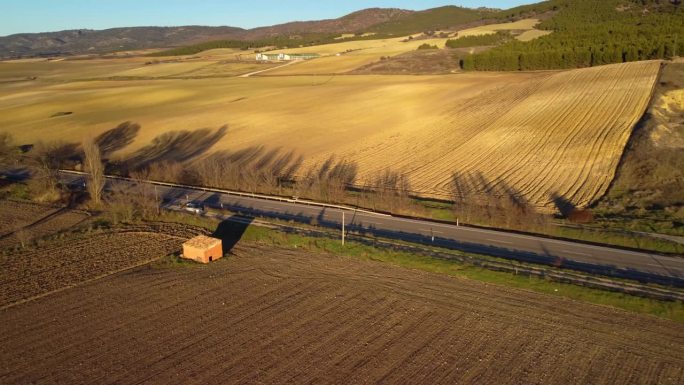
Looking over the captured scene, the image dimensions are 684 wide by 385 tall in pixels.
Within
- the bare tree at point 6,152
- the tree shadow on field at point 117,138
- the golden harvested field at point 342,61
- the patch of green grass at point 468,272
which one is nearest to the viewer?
the patch of green grass at point 468,272

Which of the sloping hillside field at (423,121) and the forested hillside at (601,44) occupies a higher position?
the forested hillside at (601,44)

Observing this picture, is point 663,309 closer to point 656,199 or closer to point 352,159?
point 656,199

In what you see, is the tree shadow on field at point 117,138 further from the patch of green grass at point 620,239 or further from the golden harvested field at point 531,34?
the golden harvested field at point 531,34

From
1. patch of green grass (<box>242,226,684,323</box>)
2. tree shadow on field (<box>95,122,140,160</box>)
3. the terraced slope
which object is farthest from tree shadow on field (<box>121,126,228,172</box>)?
patch of green grass (<box>242,226,684,323</box>)

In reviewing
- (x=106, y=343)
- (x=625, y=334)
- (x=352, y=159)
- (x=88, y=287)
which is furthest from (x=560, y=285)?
(x=352, y=159)

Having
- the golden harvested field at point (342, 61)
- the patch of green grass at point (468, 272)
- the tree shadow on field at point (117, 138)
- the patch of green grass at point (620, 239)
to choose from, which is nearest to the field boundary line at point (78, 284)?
the patch of green grass at point (468, 272)

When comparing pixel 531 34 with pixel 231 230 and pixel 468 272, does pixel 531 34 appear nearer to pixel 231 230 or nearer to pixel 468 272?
pixel 231 230
